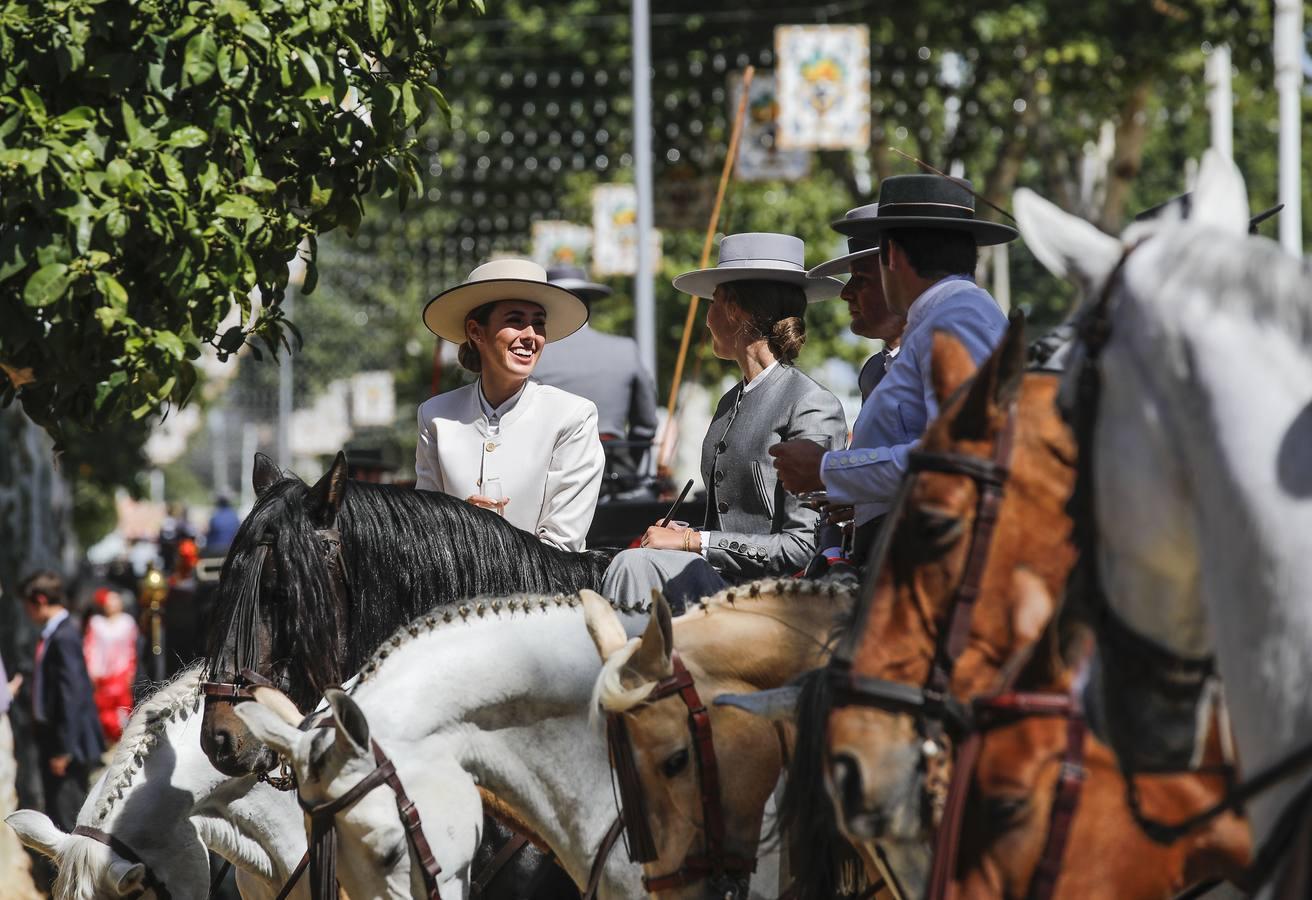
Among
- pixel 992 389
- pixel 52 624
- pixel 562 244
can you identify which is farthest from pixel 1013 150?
pixel 992 389

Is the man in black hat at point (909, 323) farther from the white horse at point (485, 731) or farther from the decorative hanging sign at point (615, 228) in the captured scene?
the decorative hanging sign at point (615, 228)

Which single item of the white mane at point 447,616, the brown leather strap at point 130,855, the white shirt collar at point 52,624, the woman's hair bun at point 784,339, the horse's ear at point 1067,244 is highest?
the horse's ear at point 1067,244

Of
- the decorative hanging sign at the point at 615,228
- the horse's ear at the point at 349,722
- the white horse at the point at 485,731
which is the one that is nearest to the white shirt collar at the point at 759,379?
the white horse at the point at 485,731

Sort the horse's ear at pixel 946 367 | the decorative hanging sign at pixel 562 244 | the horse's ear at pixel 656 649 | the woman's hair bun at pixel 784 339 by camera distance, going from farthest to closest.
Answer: the decorative hanging sign at pixel 562 244 → the woman's hair bun at pixel 784 339 → the horse's ear at pixel 656 649 → the horse's ear at pixel 946 367

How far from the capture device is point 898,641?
2971 mm

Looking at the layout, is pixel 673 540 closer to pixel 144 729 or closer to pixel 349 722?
pixel 349 722

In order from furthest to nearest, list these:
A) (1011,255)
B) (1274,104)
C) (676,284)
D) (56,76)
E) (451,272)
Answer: (1011,255) < (451,272) < (1274,104) < (676,284) < (56,76)

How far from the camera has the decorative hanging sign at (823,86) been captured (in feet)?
55.7

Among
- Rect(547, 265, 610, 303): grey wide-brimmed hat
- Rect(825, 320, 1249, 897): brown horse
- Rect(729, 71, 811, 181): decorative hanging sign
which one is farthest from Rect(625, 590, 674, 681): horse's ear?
Rect(729, 71, 811, 181): decorative hanging sign

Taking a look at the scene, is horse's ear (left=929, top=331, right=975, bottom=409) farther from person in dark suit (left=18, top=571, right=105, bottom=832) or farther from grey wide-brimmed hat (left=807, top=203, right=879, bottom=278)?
person in dark suit (left=18, top=571, right=105, bottom=832)

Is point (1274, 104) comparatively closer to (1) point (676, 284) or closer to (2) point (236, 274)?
(1) point (676, 284)

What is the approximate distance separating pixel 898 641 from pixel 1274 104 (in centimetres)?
2366

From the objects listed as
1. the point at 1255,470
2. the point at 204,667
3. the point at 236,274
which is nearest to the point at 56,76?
the point at 236,274

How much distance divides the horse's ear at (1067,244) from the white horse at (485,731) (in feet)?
6.52
